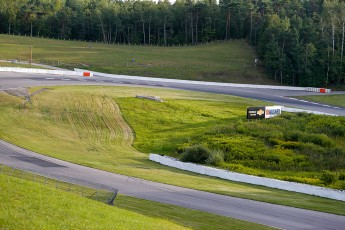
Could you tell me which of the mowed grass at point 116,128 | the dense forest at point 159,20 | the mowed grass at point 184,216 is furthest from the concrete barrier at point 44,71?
the mowed grass at point 184,216

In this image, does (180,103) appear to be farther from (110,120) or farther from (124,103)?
(110,120)

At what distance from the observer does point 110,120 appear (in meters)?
57.3

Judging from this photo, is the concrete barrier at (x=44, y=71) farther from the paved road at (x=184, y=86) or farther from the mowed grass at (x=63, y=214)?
the mowed grass at (x=63, y=214)

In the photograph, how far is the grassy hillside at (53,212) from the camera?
54.1 ft

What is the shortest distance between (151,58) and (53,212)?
96798 millimetres

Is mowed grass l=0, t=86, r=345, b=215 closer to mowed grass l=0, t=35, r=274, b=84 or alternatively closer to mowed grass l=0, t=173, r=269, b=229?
mowed grass l=0, t=173, r=269, b=229

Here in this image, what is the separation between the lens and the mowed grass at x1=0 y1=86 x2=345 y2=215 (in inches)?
1400

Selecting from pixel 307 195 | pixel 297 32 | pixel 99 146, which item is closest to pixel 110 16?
pixel 297 32

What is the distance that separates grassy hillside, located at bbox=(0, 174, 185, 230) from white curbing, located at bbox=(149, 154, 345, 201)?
15.6 m

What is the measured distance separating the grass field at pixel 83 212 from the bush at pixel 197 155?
56.3ft

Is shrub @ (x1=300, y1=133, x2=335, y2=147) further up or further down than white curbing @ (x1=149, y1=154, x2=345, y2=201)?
further up

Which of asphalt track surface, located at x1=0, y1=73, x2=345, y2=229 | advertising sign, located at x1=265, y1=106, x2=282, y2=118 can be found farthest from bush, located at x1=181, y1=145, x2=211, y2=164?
advertising sign, located at x1=265, y1=106, x2=282, y2=118

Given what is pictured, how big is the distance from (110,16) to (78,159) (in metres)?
108

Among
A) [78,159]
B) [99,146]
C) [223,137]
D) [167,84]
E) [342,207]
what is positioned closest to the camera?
[342,207]
